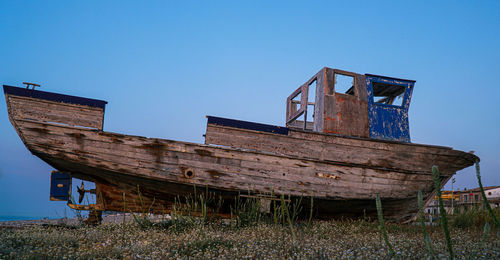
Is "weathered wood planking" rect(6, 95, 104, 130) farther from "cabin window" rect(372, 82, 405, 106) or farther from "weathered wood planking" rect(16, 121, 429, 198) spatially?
"cabin window" rect(372, 82, 405, 106)

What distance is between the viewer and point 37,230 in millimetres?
5289

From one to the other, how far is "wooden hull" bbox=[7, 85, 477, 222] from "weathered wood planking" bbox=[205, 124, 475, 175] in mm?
22

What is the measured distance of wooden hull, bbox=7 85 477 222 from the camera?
6.43 m

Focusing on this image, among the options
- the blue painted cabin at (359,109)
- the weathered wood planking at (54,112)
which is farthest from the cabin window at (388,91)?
the weathered wood planking at (54,112)

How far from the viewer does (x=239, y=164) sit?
683 cm

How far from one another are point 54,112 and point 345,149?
629cm

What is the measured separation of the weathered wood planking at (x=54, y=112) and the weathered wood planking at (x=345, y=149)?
2349 mm

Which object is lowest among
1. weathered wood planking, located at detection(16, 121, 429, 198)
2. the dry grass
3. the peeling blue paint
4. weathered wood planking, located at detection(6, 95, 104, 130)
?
the dry grass

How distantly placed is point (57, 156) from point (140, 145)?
163 centimetres

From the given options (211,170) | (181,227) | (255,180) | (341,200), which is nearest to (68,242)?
(181,227)

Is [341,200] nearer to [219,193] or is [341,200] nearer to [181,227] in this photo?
[219,193]

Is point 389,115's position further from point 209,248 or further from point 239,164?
point 209,248

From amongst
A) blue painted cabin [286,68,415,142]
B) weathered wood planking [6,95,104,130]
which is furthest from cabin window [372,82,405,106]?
weathered wood planking [6,95,104,130]

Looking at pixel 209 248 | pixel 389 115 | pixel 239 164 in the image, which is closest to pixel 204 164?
pixel 239 164
